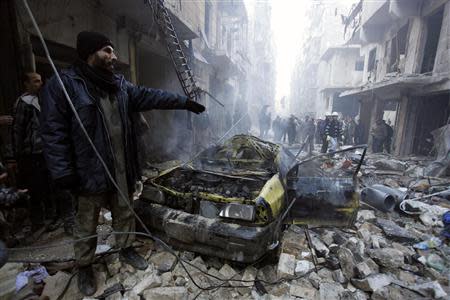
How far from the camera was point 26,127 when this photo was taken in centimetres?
304

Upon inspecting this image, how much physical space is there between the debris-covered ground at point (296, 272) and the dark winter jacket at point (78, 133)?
1.01 m

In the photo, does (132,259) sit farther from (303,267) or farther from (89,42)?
(89,42)

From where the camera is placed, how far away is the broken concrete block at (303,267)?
2872 millimetres

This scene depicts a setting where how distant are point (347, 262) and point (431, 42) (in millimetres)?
12372

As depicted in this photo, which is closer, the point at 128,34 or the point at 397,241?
the point at 397,241

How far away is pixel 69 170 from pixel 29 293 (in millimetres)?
1341

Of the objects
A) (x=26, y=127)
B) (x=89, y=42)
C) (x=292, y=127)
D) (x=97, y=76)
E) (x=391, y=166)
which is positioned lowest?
(x=391, y=166)

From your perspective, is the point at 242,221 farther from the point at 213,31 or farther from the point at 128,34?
the point at 213,31

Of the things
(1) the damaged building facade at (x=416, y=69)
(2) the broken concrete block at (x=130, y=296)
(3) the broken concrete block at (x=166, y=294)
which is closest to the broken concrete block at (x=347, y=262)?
(3) the broken concrete block at (x=166, y=294)

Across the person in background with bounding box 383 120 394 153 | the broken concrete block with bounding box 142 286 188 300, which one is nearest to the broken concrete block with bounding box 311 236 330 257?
the broken concrete block with bounding box 142 286 188 300

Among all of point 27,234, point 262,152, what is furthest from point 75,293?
point 262,152

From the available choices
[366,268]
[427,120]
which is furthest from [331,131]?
[366,268]

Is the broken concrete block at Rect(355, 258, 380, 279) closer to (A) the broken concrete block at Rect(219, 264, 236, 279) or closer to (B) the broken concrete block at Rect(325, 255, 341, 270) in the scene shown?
(B) the broken concrete block at Rect(325, 255, 341, 270)

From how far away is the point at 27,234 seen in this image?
3.32 meters
